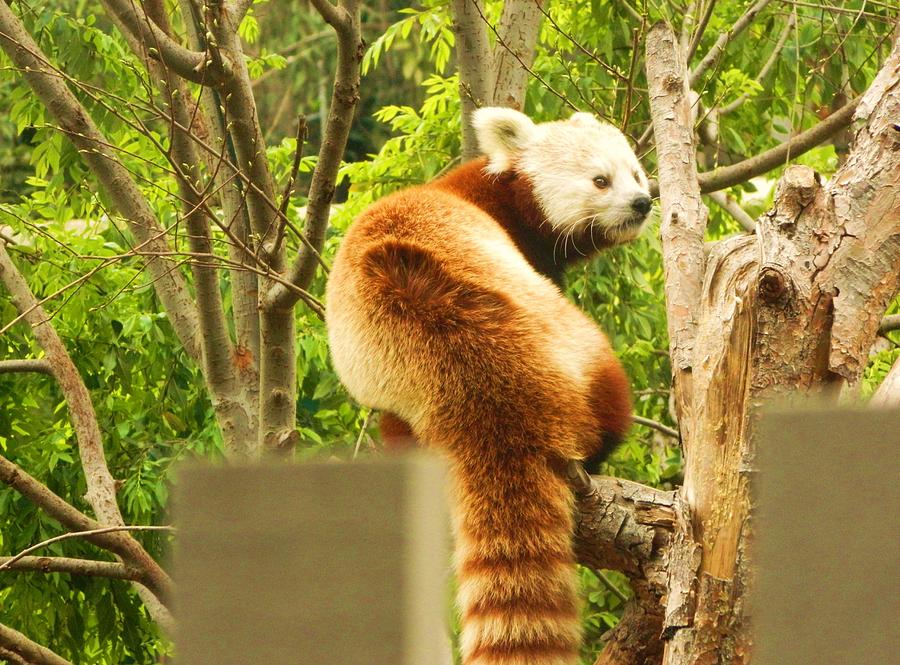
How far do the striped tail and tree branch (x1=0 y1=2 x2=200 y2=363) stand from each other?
162cm

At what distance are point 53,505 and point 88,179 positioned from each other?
184 centimetres

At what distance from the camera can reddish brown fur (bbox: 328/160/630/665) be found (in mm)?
2322

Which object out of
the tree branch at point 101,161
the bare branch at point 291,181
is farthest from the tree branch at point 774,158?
the tree branch at point 101,161

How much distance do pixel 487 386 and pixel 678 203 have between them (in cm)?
85

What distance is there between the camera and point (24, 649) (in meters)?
3.18

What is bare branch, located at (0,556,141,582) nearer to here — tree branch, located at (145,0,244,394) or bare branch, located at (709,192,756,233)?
tree branch, located at (145,0,244,394)

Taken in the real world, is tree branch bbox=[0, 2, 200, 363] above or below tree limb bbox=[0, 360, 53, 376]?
above

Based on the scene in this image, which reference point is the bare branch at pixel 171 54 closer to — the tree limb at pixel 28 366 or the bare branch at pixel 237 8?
the bare branch at pixel 237 8

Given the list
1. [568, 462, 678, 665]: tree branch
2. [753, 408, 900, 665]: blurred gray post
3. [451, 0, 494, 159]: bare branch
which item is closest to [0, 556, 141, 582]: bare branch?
[568, 462, 678, 665]: tree branch

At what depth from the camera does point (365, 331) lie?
2877 millimetres

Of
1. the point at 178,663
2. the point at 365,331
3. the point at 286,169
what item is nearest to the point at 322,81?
the point at 286,169

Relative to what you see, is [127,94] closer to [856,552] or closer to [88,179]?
[88,179]

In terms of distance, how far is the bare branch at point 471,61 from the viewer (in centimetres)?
420

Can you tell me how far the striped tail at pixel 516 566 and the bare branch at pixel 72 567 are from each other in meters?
1.45
